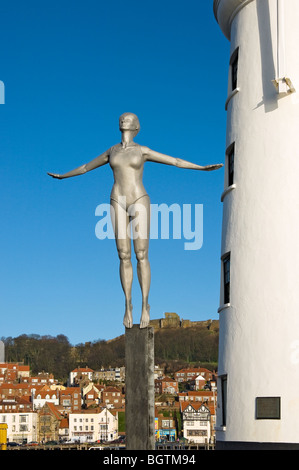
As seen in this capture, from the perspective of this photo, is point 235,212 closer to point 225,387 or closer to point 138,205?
point 225,387

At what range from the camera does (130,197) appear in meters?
13.7

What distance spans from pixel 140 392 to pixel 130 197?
317cm

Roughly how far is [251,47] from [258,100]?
1619mm

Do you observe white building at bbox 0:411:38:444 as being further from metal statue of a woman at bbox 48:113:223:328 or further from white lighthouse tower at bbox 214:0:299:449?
metal statue of a woman at bbox 48:113:223:328

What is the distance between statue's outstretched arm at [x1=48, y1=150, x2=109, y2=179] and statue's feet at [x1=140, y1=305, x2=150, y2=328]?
254cm

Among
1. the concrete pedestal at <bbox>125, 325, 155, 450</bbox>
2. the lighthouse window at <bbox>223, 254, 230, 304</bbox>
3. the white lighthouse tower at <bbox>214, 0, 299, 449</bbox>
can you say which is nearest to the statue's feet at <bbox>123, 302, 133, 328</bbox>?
the concrete pedestal at <bbox>125, 325, 155, 450</bbox>

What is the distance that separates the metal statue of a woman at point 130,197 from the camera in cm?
1370

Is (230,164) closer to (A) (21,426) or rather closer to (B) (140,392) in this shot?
(B) (140,392)

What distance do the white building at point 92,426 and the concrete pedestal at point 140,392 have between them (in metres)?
166

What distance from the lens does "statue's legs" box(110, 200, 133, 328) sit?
540 inches

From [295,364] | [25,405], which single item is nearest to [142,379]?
[295,364]
